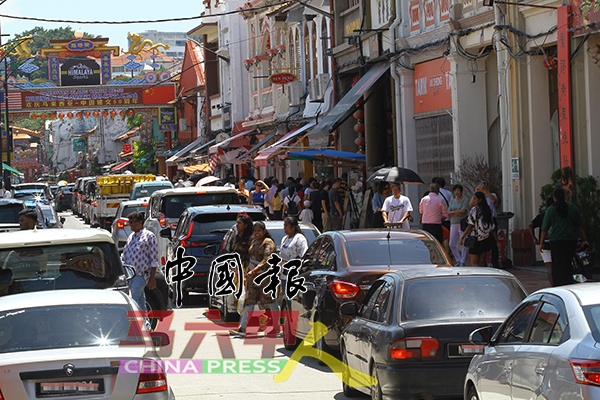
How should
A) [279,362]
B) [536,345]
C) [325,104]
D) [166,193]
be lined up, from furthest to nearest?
[325,104] → [166,193] → [279,362] → [536,345]

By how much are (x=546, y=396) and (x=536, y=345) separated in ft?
1.53

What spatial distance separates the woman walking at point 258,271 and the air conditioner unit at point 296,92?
22422mm

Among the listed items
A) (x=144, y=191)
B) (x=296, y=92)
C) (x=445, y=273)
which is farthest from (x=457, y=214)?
(x=296, y=92)

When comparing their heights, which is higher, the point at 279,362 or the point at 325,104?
the point at 325,104

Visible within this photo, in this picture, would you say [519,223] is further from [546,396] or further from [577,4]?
[546,396]

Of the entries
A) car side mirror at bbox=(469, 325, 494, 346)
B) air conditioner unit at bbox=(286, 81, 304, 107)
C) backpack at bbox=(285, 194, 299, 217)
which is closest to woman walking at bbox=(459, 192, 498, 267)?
car side mirror at bbox=(469, 325, 494, 346)

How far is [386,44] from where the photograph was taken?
78.7 feet

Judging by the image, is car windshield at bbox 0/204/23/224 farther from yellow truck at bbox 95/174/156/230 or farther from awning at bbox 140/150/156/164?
awning at bbox 140/150/156/164

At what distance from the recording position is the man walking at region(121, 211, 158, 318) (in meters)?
11.3

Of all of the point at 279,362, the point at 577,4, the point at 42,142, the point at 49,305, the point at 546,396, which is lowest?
the point at 279,362

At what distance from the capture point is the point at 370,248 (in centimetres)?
1021

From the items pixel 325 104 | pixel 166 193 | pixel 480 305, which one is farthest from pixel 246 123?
pixel 480 305

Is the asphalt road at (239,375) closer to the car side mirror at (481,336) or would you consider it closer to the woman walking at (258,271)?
the woman walking at (258,271)

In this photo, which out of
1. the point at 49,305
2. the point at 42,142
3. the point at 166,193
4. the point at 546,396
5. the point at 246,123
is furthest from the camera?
the point at 42,142
